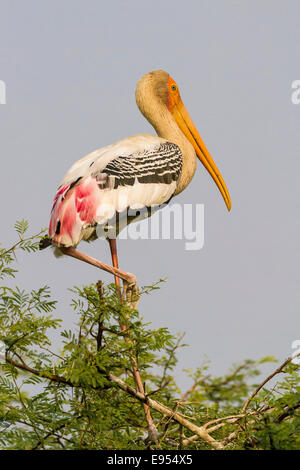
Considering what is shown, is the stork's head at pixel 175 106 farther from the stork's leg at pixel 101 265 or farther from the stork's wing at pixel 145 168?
the stork's leg at pixel 101 265

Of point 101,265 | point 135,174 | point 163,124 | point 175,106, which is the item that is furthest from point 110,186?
point 175,106

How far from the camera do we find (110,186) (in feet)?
18.2

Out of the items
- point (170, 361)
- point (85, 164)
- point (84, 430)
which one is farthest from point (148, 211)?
point (84, 430)

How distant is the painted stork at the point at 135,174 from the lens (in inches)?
211

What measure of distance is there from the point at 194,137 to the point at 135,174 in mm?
1237

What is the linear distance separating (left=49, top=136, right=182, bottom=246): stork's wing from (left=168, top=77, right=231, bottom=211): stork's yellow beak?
0.60m

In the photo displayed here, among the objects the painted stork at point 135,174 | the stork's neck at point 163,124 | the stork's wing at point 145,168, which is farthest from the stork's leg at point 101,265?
the stork's neck at point 163,124

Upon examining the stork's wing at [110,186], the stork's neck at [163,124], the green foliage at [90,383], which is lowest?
the green foliage at [90,383]

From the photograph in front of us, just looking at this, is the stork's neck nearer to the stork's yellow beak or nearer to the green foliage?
the stork's yellow beak

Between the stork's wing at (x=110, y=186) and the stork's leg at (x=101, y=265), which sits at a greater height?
the stork's wing at (x=110, y=186)

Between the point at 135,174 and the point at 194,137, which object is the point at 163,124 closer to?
the point at 194,137

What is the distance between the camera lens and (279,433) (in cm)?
396

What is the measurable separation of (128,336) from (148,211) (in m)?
1.81
